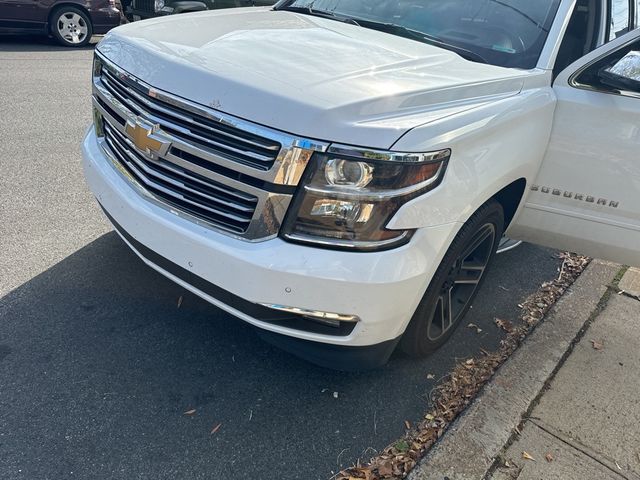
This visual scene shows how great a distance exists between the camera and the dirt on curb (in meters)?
2.29

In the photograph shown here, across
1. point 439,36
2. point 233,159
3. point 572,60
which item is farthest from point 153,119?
Result: point 572,60

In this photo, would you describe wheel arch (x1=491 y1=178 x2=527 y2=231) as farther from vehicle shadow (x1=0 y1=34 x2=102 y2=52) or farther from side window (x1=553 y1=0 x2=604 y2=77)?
vehicle shadow (x1=0 y1=34 x2=102 y2=52)

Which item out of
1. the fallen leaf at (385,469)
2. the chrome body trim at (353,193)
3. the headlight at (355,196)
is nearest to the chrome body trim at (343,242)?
the headlight at (355,196)

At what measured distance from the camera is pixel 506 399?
2709 mm

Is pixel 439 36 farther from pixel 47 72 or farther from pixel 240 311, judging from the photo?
pixel 47 72

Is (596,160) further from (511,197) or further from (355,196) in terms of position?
(355,196)

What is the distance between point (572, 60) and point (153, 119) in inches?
82.6

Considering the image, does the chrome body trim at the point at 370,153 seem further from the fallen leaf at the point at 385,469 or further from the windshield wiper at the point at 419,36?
the fallen leaf at the point at 385,469

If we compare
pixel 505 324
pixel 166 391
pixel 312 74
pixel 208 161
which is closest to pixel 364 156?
pixel 312 74

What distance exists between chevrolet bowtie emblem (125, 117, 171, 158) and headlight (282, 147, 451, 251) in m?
0.64

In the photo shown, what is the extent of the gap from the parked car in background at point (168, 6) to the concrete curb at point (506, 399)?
7861 millimetres

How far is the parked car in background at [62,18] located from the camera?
9.04 meters

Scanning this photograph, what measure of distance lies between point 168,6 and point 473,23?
8.31 meters

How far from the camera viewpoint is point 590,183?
2836mm
